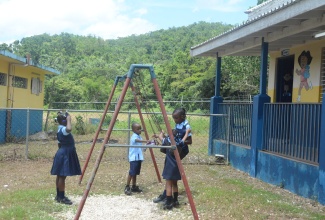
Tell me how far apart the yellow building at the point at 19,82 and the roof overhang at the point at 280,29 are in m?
7.42

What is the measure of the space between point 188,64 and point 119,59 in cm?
1841

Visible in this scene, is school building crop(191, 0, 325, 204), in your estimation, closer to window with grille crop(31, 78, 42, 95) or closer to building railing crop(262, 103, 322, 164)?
building railing crop(262, 103, 322, 164)

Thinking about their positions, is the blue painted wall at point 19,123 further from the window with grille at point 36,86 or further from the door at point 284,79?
the door at point 284,79

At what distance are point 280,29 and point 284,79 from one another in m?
3.52

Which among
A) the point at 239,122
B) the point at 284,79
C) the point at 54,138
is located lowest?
the point at 54,138

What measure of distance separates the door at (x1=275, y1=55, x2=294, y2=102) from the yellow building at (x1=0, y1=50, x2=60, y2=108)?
8.96 metres

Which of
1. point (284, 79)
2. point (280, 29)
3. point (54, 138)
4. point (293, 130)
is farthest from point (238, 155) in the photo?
point (54, 138)

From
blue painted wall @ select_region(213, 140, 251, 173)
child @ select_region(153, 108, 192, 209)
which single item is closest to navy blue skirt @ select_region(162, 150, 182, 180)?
child @ select_region(153, 108, 192, 209)

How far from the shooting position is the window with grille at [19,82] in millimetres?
16850

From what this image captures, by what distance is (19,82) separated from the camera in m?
17.5

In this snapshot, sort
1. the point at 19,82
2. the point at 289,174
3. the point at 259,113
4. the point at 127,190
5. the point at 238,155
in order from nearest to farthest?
the point at 127,190 → the point at 289,174 → the point at 259,113 → the point at 238,155 → the point at 19,82

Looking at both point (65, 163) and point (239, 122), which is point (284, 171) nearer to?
point (239, 122)

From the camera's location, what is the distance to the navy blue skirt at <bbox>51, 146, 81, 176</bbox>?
261 inches

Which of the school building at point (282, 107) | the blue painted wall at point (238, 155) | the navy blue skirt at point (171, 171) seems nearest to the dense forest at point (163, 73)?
the school building at point (282, 107)
